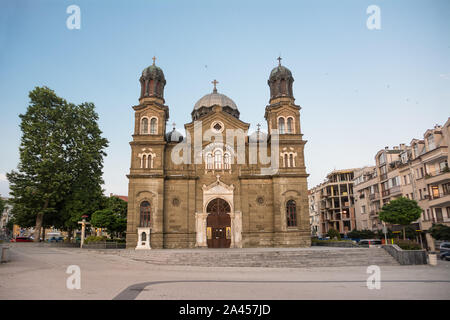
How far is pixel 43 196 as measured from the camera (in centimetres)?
3253

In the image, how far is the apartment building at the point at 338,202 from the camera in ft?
222

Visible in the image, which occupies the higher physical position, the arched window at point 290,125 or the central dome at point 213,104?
the central dome at point 213,104

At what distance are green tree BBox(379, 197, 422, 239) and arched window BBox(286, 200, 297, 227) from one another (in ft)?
31.7

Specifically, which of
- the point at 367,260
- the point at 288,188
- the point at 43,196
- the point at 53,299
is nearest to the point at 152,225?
the point at 43,196

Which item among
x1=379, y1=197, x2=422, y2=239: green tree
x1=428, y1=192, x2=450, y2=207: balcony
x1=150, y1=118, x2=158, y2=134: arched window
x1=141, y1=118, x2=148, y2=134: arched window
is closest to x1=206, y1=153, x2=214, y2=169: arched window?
x1=150, y1=118, x2=158, y2=134: arched window

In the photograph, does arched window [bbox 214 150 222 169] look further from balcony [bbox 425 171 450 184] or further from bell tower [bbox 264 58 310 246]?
balcony [bbox 425 171 450 184]

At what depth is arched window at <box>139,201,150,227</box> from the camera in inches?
1244

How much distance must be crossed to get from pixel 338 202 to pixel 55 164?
→ 189 ft

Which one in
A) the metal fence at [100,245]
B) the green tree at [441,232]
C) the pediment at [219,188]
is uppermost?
the pediment at [219,188]

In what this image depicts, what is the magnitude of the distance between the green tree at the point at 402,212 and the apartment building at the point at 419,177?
22.1 feet

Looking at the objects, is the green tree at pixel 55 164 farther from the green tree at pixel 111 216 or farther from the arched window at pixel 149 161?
the arched window at pixel 149 161

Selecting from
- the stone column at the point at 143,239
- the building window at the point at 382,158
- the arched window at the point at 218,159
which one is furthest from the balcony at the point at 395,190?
the stone column at the point at 143,239

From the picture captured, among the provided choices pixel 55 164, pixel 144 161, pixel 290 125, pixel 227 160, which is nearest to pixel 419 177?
pixel 290 125
